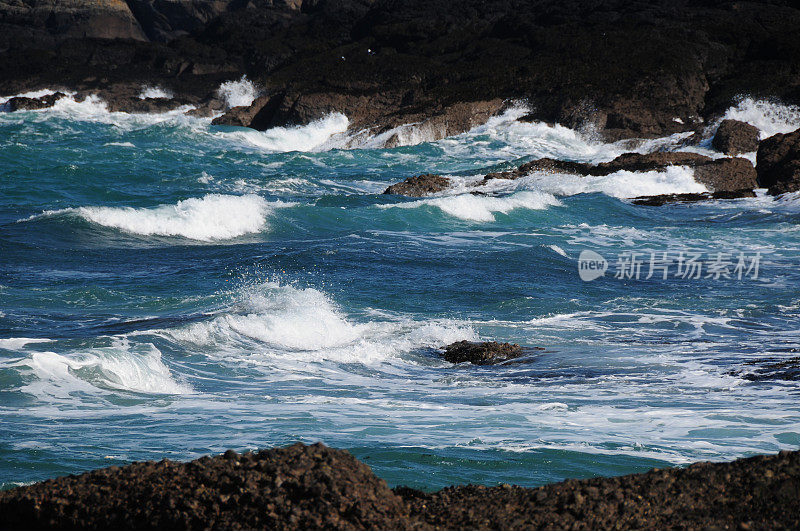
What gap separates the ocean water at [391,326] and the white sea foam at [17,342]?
47mm

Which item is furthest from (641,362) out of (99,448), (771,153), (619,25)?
(619,25)

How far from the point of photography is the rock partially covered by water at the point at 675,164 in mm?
22234

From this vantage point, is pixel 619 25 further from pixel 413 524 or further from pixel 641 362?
pixel 413 524

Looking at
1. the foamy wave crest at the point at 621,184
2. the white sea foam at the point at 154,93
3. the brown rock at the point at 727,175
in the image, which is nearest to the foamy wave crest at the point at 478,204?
the foamy wave crest at the point at 621,184

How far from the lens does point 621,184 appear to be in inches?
879

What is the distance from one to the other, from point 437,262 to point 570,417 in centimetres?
753

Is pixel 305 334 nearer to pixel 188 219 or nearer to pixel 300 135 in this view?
pixel 188 219

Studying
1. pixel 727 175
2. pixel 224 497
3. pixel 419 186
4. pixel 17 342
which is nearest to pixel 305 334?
pixel 17 342

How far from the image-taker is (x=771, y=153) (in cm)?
2217

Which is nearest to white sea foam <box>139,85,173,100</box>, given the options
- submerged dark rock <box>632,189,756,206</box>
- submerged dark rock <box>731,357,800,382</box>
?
submerged dark rock <box>632,189,756,206</box>

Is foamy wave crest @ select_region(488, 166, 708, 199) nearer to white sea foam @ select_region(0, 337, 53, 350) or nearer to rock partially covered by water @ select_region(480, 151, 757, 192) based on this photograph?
rock partially covered by water @ select_region(480, 151, 757, 192)

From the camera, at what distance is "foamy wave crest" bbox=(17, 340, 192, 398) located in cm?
638

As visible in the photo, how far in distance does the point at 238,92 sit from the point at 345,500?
49305 mm

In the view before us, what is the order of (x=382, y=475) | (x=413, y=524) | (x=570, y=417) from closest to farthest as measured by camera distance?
(x=413, y=524) → (x=382, y=475) → (x=570, y=417)
